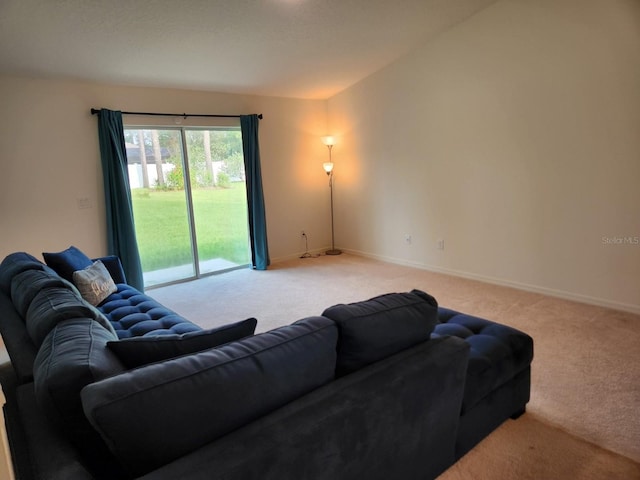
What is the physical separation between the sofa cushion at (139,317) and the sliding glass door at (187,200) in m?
1.71

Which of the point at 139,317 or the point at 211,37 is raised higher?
the point at 211,37

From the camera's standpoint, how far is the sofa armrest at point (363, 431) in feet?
3.07

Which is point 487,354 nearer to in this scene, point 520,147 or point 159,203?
point 520,147

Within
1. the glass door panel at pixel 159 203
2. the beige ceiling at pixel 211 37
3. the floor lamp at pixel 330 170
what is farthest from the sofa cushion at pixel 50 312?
the floor lamp at pixel 330 170

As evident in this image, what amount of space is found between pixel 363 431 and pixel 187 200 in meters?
4.29

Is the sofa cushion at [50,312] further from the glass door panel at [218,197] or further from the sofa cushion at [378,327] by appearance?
the glass door panel at [218,197]

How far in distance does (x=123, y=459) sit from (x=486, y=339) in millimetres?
1681

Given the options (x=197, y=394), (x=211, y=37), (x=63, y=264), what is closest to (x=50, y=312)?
(x=197, y=394)

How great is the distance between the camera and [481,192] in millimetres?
4203

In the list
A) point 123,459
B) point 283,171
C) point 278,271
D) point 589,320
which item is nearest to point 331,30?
point 283,171

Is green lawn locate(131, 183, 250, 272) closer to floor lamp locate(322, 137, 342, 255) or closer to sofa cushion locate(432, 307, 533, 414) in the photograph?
floor lamp locate(322, 137, 342, 255)

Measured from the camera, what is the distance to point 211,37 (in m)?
3.46

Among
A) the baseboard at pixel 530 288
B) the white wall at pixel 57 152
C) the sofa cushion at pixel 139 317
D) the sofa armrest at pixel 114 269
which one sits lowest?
the baseboard at pixel 530 288

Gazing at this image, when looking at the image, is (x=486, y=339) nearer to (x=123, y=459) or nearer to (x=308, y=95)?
(x=123, y=459)
